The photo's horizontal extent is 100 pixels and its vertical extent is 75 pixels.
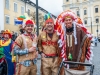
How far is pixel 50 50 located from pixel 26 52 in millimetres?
495

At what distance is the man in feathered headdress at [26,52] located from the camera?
14.0 ft

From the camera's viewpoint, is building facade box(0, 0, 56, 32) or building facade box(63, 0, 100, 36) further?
building facade box(63, 0, 100, 36)

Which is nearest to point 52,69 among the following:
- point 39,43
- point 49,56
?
point 49,56

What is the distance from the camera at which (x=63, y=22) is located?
429cm

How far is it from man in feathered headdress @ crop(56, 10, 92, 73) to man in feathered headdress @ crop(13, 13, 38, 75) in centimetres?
61

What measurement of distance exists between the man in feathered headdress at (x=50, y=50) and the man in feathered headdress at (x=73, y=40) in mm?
231

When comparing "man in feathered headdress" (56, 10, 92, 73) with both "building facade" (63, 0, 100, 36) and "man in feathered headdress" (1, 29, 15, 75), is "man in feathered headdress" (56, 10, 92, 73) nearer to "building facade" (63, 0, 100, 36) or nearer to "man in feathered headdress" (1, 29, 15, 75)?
"man in feathered headdress" (1, 29, 15, 75)

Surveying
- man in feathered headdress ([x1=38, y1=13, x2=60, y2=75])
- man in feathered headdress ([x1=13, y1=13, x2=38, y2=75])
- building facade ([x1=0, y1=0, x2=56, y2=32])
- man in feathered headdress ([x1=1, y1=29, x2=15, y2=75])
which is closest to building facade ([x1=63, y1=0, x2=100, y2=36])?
building facade ([x1=0, y1=0, x2=56, y2=32])

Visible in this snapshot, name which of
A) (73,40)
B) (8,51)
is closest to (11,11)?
(8,51)

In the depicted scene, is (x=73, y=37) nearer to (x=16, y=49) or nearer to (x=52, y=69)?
(x=52, y=69)

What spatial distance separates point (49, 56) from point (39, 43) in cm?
37

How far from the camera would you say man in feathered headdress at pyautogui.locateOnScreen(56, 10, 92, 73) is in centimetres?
411

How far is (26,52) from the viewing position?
4254mm

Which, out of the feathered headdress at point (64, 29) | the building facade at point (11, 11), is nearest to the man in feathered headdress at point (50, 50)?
the feathered headdress at point (64, 29)
